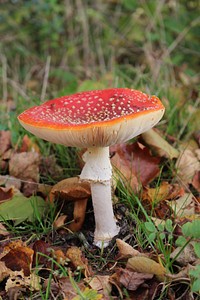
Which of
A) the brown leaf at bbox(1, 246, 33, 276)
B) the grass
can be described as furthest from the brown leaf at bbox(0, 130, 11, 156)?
the grass

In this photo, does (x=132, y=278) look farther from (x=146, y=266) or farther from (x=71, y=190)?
(x=71, y=190)

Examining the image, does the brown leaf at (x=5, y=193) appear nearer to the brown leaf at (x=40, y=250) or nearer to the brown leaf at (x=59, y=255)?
the brown leaf at (x=40, y=250)

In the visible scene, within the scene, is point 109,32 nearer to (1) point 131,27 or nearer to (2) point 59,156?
(1) point 131,27

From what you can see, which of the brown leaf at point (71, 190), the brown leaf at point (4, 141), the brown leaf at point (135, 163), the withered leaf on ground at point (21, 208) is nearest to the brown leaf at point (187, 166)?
the brown leaf at point (135, 163)

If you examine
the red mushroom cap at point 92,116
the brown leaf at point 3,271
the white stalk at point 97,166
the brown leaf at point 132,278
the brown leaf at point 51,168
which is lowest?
the brown leaf at point 3,271

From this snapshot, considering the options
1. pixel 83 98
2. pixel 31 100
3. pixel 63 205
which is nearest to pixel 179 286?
pixel 63 205

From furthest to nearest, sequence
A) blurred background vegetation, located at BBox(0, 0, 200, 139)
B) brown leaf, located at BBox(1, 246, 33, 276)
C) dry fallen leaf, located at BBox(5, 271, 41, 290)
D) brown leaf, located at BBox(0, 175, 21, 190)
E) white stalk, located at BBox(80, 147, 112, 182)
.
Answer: blurred background vegetation, located at BBox(0, 0, 200, 139) → brown leaf, located at BBox(0, 175, 21, 190) → white stalk, located at BBox(80, 147, 112, 182) → brown leaf, located at BBox(1, 246, 33, 276) → dry fallen leaf, located at BBox(5, 271, 41, 290)

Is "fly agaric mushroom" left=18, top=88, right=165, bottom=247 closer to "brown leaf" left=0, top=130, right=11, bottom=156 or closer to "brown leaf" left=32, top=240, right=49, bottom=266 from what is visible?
"brown leaf" left=32, top=240, right=49, bottom=266
